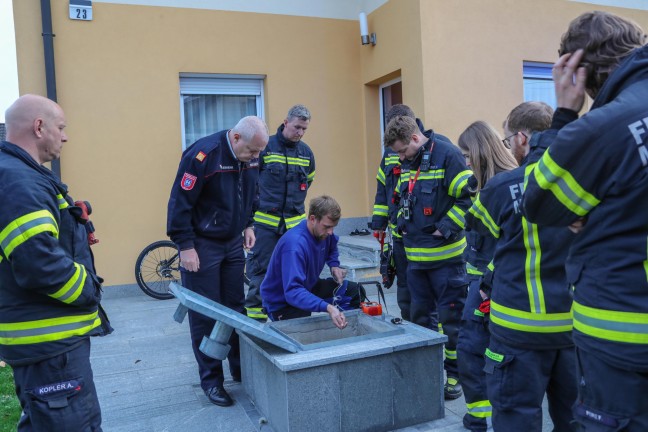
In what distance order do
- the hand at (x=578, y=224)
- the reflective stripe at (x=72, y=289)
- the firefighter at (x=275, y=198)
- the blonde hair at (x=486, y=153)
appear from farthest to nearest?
the firefighter at (x=275, y=198) → the blonde hair at (x=486, y=153) → the reflective stripe at (x=72, y=289) → the hand at (x=578, y=224)

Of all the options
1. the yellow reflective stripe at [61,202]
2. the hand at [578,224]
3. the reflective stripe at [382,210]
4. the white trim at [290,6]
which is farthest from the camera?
the white trim at [290,6]

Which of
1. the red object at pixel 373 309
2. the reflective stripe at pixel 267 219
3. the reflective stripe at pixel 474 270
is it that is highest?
the reflective stripe at pixel 267 219

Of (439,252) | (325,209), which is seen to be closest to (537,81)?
(439,252)

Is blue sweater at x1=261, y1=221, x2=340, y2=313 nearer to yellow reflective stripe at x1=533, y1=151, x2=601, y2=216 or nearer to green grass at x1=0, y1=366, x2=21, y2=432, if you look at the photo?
green grass at x1=0, y1=366, x2=21, y2=432

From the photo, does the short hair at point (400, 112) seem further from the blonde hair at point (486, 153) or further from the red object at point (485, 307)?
the red object at point (485, 307)

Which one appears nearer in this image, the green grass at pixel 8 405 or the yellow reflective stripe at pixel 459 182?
the green grass at pixel 8 405

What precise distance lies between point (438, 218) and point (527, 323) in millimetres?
1920

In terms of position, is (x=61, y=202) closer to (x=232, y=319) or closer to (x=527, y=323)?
(x=232, y=319)

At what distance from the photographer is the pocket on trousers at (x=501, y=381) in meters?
2.19

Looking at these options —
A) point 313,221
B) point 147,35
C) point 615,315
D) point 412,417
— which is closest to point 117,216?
point 147,35

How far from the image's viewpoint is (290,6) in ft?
27.2

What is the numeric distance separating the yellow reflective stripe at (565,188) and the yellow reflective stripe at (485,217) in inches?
33.3

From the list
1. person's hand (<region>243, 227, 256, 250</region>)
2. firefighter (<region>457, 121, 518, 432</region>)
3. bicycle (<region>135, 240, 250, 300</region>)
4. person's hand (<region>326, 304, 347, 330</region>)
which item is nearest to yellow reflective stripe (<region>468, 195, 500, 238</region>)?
firefighter (<region>457, 121, 518, 432</region>)

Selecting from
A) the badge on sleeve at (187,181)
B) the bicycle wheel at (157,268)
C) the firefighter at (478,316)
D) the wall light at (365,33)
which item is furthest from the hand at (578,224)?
the wall light at (365,33)
